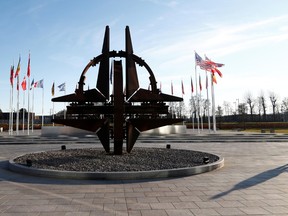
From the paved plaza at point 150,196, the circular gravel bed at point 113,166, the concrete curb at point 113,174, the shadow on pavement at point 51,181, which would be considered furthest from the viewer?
the circular gravel bed at point 113,166

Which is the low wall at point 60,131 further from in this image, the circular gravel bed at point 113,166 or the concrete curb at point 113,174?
the concrete curb at point 113,174

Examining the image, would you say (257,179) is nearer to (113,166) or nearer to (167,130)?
(113,166)

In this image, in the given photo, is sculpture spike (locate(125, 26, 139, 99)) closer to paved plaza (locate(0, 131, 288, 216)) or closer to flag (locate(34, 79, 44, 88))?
paved plaza (locate(0, 131, 288, 216))

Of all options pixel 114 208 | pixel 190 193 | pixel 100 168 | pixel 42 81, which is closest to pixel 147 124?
pixel 100 168

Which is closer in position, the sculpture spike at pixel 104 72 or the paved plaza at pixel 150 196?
the paved plaza at pixel 150 196

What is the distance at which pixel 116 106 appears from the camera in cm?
1286

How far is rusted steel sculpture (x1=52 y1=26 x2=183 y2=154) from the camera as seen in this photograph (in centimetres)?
1288

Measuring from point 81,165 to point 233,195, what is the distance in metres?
6.34

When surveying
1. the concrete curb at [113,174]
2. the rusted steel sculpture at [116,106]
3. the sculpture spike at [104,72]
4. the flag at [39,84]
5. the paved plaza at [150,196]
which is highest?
the flag at [39,84]

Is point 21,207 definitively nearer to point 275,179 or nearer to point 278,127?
point 275,179

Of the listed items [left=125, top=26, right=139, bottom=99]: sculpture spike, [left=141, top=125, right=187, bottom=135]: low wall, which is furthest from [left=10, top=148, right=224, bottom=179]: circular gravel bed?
[left=141, top=125, right=187, bottom=135]: low wall

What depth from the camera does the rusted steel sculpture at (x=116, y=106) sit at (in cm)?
1288

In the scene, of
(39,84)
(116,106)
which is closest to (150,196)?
(116,106)

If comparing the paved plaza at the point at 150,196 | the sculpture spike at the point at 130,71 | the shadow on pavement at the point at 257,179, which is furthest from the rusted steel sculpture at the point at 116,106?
the shadow on pavement at the point at 257,179
